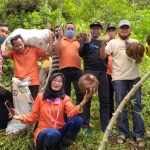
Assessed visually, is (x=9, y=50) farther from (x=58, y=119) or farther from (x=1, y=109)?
(x=58, y=119)

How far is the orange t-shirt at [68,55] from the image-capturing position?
4.09 metres

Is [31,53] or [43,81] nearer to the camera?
[31,53]

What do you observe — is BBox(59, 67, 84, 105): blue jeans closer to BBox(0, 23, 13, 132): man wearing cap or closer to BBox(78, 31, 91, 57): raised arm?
BBox(78, 31, 91, 57): raised arm

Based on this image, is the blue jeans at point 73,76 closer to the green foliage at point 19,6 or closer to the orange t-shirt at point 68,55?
the orange t-shirt at point 68,55

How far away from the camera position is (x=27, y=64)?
12.5 feet

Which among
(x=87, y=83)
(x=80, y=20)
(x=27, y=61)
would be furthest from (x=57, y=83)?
(x=80, y=20)

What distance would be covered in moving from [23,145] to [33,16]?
21.7 ft

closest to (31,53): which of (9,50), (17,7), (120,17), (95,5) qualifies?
(9,50)

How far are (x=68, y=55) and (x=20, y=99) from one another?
992 mm

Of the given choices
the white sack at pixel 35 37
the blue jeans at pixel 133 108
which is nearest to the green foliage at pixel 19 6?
the white sack at pixel 35 37

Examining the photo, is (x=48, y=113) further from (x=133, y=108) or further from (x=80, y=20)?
(x=80, y=20)

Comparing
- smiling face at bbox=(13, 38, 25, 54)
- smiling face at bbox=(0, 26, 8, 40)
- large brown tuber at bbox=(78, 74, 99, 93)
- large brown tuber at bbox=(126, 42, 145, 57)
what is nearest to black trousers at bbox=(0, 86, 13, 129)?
smiling face at bbox=(13, 38, 25, 54)

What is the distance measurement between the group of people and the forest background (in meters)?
0.31

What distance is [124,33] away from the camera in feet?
12.7
